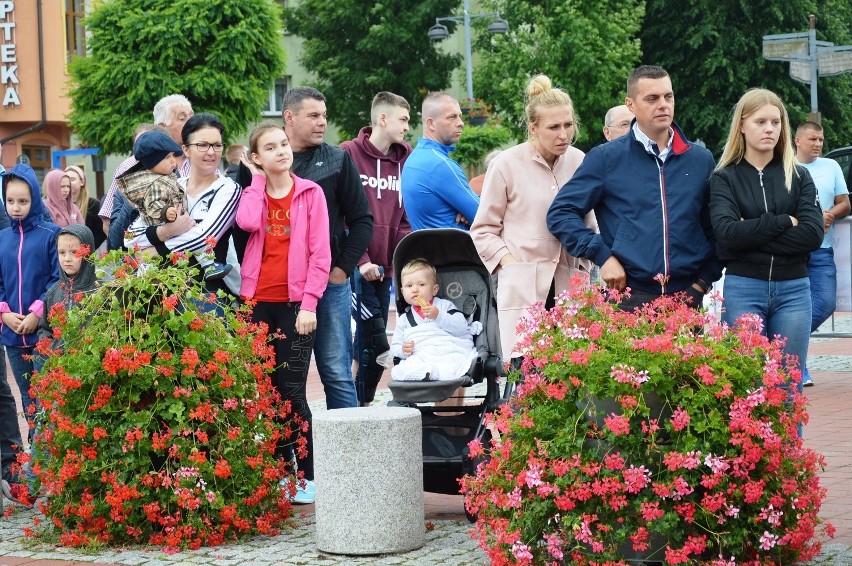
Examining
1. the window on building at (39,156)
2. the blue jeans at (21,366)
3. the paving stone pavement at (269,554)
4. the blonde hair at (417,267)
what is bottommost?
the paving stone pavement at (269,554)

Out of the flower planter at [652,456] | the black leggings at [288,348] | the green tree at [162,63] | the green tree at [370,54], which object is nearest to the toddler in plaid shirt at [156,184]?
the black leggings at [288,348]

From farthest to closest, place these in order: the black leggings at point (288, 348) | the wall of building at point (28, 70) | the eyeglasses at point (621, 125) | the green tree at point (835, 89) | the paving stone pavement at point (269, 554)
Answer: the green tree at point (835, 89) < the wall of building at point (28, 70) < the eyeglasses at point (621, 125) < the black leggings at point (288, 348) < the paving stone pavement at point (269, 554)

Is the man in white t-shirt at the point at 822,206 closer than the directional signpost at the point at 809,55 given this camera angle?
Yes

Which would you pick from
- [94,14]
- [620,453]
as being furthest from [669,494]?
[94,14]

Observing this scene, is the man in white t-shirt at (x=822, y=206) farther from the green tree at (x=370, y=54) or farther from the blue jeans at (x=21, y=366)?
the green tree at (x=370, y=54)

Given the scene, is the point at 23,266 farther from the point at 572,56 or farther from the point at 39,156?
the point at 39,156

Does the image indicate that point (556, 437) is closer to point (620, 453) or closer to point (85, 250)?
point (620, 453)

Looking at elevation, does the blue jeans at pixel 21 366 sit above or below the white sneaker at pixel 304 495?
above

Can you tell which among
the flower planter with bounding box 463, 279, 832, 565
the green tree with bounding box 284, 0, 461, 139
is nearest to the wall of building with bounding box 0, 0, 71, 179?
the green tree with bounding box 284, 0, 461, 139

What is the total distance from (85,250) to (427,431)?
6.33 feet

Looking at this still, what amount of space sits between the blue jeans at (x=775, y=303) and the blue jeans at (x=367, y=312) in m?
3.12

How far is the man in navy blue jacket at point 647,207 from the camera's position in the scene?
6.75m

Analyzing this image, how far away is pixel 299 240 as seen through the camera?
7.63 m

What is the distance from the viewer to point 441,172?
8.85 meters
